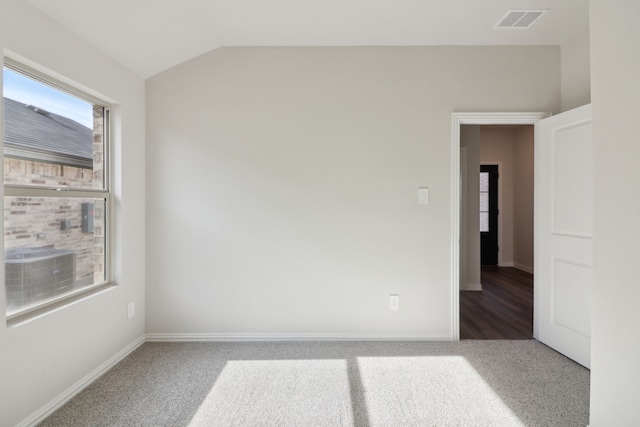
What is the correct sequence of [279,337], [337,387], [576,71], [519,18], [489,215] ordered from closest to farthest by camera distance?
[337,387]
[519,18]
[576,71]
[279,337]
[489,215]

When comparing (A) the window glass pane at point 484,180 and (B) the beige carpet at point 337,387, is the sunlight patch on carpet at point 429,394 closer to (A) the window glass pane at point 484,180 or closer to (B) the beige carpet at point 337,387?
(B) the beige carpet at point 337,387

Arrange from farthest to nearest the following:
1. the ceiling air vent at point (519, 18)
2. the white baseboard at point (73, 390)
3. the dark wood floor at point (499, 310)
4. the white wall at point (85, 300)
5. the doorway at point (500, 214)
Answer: the doorway at point (500, 214) → the dark wood floor at point (499, 310) → the ceiling air vent at point (519, 18) → the white baseboard at point (73, 390) → the white wall at point (85, 300)

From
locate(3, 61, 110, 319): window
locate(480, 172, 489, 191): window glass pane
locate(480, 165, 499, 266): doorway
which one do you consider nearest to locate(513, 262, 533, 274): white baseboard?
locate(480, 165, 499, 266): doorway

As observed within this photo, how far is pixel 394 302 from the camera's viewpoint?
317 centimetres

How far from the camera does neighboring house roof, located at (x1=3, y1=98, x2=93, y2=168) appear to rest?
1941 mm

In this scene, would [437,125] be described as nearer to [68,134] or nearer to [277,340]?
[277,340]

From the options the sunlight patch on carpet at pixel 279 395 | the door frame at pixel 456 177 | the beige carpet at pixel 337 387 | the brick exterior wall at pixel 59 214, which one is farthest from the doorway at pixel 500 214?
the brick exterior wall at pixel 59 214

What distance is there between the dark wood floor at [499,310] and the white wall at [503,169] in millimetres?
1071

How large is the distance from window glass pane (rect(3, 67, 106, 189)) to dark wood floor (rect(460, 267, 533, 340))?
346 centimetres

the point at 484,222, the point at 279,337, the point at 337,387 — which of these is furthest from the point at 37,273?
the point at 484,222

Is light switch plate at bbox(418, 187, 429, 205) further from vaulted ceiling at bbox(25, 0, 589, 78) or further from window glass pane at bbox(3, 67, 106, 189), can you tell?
window glass pane at bbox(3, 67, 106, 189)

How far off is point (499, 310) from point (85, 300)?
13.4ft

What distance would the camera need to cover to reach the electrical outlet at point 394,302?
317cm

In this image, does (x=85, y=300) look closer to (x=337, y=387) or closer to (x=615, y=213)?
(x=337, y=387)
